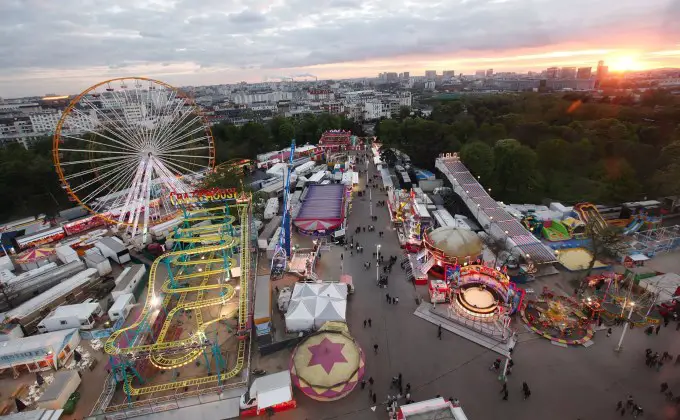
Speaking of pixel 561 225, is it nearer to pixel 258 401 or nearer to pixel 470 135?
pixel 470 135

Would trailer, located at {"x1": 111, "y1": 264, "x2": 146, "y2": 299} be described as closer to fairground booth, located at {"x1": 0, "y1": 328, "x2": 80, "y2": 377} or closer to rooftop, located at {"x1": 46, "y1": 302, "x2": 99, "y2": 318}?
rooftop, located at {"x1": 46, "y1": 302, "x2": 99, "y2": 318}

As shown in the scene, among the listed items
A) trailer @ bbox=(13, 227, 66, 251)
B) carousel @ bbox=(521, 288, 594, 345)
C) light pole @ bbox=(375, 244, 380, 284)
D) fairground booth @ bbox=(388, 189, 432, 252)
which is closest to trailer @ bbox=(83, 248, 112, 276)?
trailer @ bbox=(13, 227, 66, 251)

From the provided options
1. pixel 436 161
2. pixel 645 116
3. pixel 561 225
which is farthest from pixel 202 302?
pixel 645 116

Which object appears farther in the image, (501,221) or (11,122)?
(11,122)

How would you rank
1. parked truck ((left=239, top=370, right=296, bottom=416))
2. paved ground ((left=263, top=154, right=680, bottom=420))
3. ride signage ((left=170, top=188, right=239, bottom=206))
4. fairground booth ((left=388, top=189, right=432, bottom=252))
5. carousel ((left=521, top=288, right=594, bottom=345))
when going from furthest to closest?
fairground booth ((left=388, top=189, right=432, bottom=252))
ride signage ((left=170, top=188, right=239, bottom=206))
carousel ((left=521, top=288, right=594, bottom=345))
paved ground ((left=263, top=154, right=680, bottom=420))
parked truck ((left=239, top=370, right=296, bottom=416))

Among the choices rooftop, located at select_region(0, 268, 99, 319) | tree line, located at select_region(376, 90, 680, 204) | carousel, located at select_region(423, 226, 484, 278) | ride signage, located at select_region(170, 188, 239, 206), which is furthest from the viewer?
tree line, located at select_region(376, 90, 680, 204)

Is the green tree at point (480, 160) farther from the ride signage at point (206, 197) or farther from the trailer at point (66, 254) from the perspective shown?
the trailer at point (66, 254)
